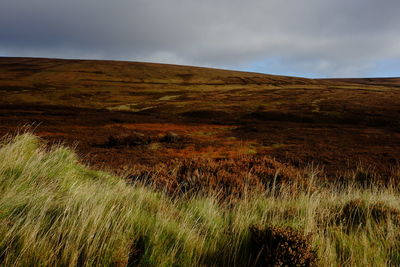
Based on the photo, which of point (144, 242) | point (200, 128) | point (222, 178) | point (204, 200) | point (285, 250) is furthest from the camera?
point (200, 128)

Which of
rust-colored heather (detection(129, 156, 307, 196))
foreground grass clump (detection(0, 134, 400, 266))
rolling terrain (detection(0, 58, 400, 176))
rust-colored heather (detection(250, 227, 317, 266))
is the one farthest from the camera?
rolling terrain (detection(0, 58, 400, 176))

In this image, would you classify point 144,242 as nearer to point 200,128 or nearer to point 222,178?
point 222,178

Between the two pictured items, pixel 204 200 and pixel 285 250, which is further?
pixel 204 200

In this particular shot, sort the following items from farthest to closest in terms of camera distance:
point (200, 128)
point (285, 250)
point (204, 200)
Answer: point (200, 128) < point (204, 200) < point (285, 250)

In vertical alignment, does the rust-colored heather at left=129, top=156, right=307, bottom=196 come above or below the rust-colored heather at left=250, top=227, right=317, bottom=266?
below

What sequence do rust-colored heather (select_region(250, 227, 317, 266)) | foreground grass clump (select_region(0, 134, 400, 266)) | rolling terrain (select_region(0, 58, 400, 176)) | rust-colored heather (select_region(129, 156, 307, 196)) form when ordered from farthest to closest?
rolling terrain (select_region(0, 58, 400, 176)) → rust-colored heather (select_region(129, 156, 307, 196)) → rust-colored heather (select_region(250, 227, 317, 266)) → foreground grass clump (select_region(0, 134, 400, 266))

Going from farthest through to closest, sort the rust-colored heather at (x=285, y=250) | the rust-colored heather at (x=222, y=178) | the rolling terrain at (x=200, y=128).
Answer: the rolling terrain at (x=200, y=128) → the rust-colored heather at (x=222, y=178) → the rust-colored heather at (x=285, y=250)

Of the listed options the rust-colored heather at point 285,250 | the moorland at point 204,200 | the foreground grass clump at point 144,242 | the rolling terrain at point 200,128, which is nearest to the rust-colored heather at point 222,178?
the moorland at point 204,200

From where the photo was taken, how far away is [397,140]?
1855cm

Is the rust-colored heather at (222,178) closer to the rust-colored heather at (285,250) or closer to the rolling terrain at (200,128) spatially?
the rolling terrain at (200,128)

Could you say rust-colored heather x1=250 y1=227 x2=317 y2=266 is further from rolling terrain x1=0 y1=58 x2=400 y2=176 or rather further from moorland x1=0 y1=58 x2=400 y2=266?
rolling terrain x1=0 y1=58 x2=400 y2=176

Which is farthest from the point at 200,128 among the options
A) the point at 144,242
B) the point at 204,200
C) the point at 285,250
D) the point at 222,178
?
the point at 285,250

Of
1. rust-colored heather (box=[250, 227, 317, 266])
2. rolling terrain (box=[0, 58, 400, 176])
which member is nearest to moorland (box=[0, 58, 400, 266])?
rust-colored heather (box=[250, 227, 317, 266])

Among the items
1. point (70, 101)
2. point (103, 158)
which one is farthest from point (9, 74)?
point (103, 158)
